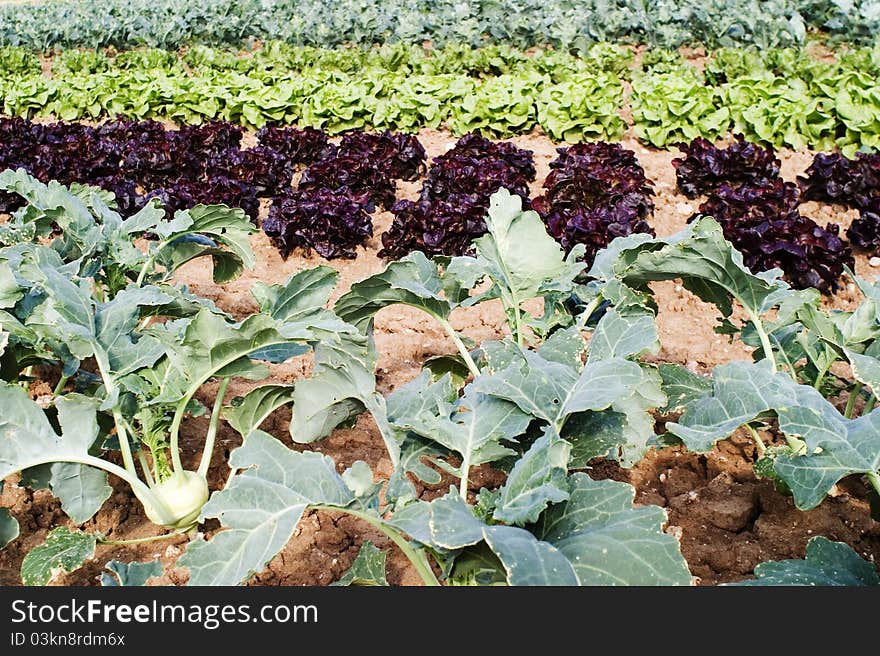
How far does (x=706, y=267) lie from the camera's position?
2.52 m

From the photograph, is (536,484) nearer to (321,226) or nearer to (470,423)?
(470,423)

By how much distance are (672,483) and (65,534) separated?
1970mm

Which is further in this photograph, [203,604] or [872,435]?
[872,435]

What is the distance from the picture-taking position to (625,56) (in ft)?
31.5

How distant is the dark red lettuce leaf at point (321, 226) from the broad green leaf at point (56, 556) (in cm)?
309

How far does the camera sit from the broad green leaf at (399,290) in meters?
2.66

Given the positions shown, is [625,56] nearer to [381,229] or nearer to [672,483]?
[381,229]

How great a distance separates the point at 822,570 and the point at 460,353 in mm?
1687

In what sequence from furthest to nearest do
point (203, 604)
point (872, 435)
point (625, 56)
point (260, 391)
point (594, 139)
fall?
point (625, 56) < point (594, 139) < point (260, 391) < point (872, 435) < point (203, 604)

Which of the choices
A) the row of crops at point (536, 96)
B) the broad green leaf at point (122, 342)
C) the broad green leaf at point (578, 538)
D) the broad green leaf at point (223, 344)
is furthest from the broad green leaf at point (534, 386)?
the row of crops at point (536, 96)

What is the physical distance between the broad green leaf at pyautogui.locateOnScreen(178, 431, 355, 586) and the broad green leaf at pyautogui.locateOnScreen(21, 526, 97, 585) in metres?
0.64

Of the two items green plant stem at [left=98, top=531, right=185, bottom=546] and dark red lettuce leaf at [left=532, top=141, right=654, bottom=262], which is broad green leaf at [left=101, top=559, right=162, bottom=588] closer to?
green plant stem at [left=98, top=531, right=185, bottom=546]

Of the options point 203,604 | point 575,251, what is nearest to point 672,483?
point 575,251

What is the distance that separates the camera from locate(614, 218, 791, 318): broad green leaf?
2455mm
